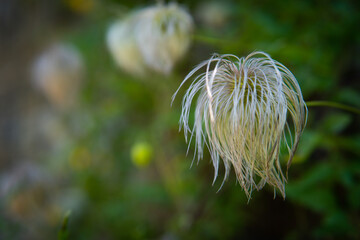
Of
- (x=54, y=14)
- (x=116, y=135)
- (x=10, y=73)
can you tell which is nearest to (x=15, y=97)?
(x=10, y=73)

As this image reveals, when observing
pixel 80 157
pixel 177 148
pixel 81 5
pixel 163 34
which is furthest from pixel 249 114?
pixel 81 5

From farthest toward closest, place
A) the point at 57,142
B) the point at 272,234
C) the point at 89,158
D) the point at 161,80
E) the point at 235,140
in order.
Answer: the point at 57,142 < the point at 89,158 < the point at 161,80 < the point at 272,234 < the point at 235,140

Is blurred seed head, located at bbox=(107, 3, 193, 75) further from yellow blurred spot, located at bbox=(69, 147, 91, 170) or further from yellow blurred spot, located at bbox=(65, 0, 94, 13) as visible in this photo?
yellow blurred spot, located at bbox=(65, 0, 94, 13)

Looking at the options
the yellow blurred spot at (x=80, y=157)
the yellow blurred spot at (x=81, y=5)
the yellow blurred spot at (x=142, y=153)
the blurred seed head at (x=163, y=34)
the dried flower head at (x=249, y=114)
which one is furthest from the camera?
the yellow blurred spot at (x=81, y=5)

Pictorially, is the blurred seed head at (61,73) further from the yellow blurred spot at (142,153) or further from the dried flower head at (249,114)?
the dried flower head at (249,114)

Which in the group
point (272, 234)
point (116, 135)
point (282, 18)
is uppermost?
point (282, 18)

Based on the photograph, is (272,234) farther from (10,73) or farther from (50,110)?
(10,73)

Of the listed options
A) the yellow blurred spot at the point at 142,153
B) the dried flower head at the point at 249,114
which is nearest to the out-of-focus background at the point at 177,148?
the yellow blurred spot at the point at 142,153
